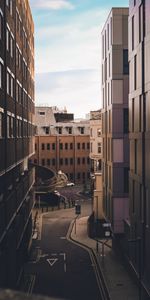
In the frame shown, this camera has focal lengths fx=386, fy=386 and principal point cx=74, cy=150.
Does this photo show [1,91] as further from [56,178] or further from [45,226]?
[56,178]

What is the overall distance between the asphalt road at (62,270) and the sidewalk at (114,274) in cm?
Answer: 114

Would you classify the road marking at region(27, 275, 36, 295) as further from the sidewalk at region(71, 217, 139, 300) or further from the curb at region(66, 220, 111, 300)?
the sidewalk at region(71, 217, 139, 300)

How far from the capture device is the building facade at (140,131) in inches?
884

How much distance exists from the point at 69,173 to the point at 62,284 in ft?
230

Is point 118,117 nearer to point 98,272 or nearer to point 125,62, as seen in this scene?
point 125,62

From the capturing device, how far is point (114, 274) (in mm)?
33406

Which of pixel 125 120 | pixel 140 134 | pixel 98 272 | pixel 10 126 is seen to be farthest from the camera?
pixel 125 120

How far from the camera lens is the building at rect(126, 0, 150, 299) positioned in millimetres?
22453

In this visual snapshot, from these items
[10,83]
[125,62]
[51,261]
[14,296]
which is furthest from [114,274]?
[14,296]

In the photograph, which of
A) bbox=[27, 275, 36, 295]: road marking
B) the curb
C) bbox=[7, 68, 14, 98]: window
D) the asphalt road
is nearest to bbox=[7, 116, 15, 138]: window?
bbox=[7, 68, 14, 98]: window

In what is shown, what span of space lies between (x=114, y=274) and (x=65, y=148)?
69.5m

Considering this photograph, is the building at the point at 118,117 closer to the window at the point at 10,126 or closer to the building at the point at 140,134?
the building at the point at 140,134

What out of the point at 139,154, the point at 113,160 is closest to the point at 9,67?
the point at 139,154

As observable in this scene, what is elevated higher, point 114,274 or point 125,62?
point 125,62
